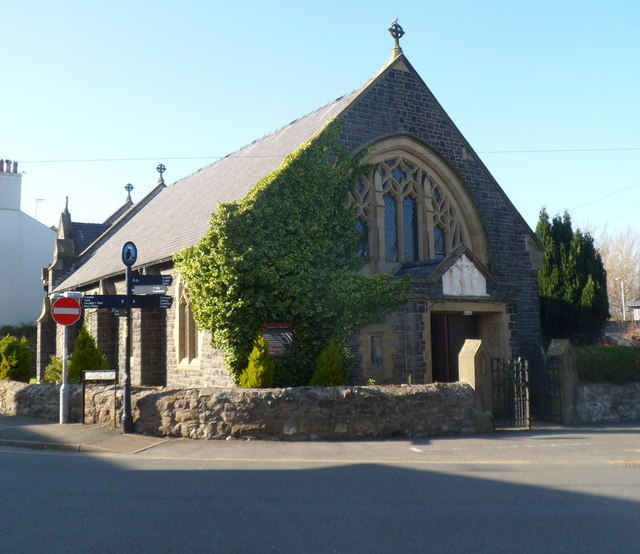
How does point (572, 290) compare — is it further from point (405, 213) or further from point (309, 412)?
point (309, 412)

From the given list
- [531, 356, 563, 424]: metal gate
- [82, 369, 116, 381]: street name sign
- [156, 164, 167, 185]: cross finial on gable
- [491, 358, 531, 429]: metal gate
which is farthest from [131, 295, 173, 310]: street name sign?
[156, 164, 167, 185]: cross finial on gable

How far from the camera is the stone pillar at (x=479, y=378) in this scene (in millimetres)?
12062

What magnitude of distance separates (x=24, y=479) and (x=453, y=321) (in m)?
11.5

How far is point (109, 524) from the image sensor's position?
6.13 m

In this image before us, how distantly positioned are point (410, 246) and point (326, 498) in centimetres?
1139

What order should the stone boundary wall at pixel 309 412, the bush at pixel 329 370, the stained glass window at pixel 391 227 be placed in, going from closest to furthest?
the stone boundary wall at pixel 309 412 < the bush at pixel 329 370 < the stained glass window at pixel 391 227

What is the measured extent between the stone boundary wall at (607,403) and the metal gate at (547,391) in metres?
0.43

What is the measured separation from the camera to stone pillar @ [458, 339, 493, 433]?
12.1 m

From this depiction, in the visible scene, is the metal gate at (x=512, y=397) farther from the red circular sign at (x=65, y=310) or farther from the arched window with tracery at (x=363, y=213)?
the red circular sign at (x=65, y=310)

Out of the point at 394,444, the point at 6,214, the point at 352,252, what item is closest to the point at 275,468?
the point at 394,444

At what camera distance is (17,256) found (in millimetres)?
38469

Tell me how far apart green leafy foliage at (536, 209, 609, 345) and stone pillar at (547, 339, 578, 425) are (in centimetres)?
936

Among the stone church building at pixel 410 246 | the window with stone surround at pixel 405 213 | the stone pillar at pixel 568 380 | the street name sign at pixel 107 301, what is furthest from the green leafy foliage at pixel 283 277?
the stone pillar at pixel 568 380

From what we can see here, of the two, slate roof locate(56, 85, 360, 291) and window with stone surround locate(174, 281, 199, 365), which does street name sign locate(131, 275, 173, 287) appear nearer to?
slate roof locate(56, 85, 360, 291)
